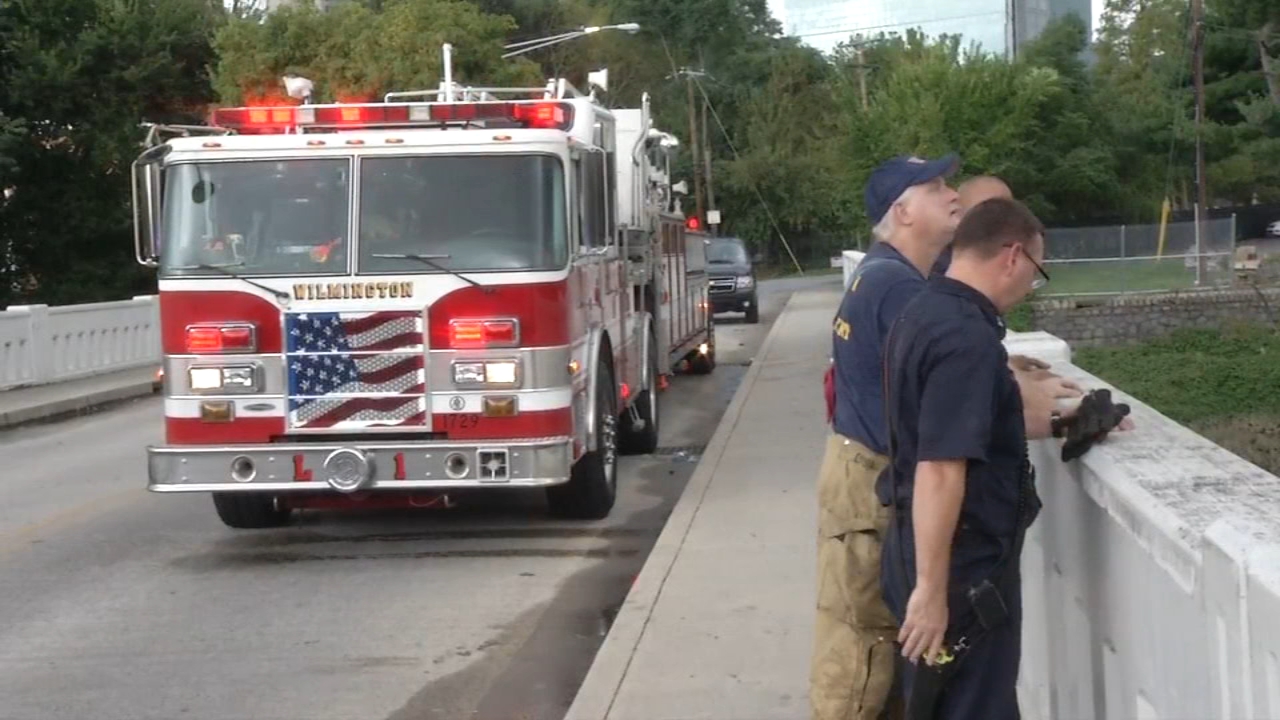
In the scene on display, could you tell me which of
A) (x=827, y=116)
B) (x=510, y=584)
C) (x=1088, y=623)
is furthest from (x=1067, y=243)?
(x=827, y=116)

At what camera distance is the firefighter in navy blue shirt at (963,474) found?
11.5 ft

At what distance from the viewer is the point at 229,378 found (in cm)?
948

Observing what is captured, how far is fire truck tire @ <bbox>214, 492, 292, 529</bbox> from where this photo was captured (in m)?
10.6

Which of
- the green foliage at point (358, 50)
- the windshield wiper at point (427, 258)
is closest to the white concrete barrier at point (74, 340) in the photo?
the windshield wiper at point (427, 258)

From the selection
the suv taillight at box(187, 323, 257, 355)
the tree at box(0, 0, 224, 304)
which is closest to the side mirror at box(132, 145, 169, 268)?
the suv taillight at box(187, 323, 257, 355)

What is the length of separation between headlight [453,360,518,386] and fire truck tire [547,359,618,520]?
112cm

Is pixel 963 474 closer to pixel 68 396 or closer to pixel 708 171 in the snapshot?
pixel 68 396

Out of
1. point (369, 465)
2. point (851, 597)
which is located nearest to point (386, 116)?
point (369, 465)

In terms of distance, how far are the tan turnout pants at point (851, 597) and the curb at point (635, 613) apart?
1.96m

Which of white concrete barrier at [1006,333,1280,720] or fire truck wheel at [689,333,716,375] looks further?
fire truck wheel at [689,333,716,375]

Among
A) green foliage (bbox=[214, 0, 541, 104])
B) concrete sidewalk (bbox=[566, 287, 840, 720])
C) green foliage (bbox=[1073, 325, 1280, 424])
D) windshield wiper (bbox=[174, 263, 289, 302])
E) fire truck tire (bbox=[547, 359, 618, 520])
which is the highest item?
green foliage (bbox=[214, 0, 541, 104])

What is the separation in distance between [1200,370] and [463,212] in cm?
2088

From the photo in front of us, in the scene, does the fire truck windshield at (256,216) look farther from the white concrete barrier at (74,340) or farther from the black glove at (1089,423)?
the white concrete barrier at (74,340)

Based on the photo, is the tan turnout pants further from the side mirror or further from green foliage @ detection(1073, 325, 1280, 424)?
green foliage @ detection(1073, 325, 1280, 424)
